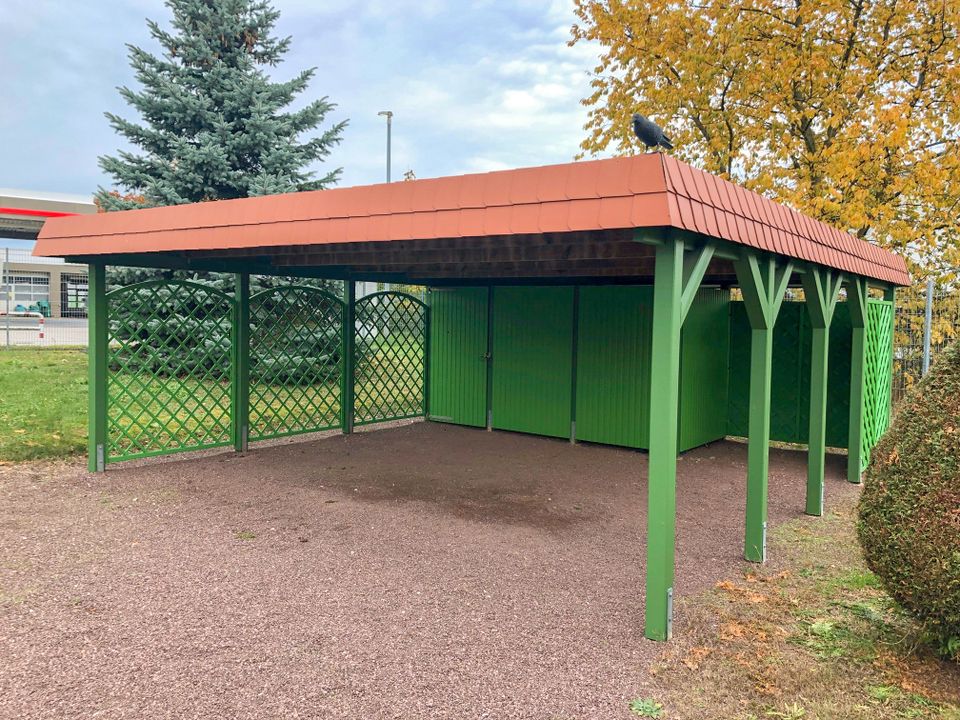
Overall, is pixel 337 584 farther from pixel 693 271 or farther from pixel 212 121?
pixel 212 121

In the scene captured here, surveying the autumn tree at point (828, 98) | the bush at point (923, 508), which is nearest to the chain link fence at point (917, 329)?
the autumn tree at point (828, 98)

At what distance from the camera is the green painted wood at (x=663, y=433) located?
2668 mm

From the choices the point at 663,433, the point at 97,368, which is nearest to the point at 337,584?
the point at 663,433

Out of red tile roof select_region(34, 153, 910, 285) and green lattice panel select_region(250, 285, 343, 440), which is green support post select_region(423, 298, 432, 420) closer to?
green lattice panel select_region(250, 285, 343, 440)

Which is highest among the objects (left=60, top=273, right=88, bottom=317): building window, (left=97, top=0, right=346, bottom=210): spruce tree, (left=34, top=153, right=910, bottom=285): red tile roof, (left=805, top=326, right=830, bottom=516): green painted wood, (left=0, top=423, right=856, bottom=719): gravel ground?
(left=97, top=0, right=346, bottom=210): spruce tree

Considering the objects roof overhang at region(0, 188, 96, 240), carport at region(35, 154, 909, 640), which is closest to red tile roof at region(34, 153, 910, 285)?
carport at region(35, 154, 909, 640)

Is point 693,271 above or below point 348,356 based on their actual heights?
above

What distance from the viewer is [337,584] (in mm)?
3225

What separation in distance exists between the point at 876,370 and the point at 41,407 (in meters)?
9.01

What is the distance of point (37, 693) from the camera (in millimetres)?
2211

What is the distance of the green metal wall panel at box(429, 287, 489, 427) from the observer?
26.1ft

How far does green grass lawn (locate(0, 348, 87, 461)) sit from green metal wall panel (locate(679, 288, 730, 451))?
19.4 ft

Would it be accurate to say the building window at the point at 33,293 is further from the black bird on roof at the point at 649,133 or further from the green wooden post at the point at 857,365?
the black bird on roof at the point at 649,133

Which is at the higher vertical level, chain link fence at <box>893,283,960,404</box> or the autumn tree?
the autumn tree
